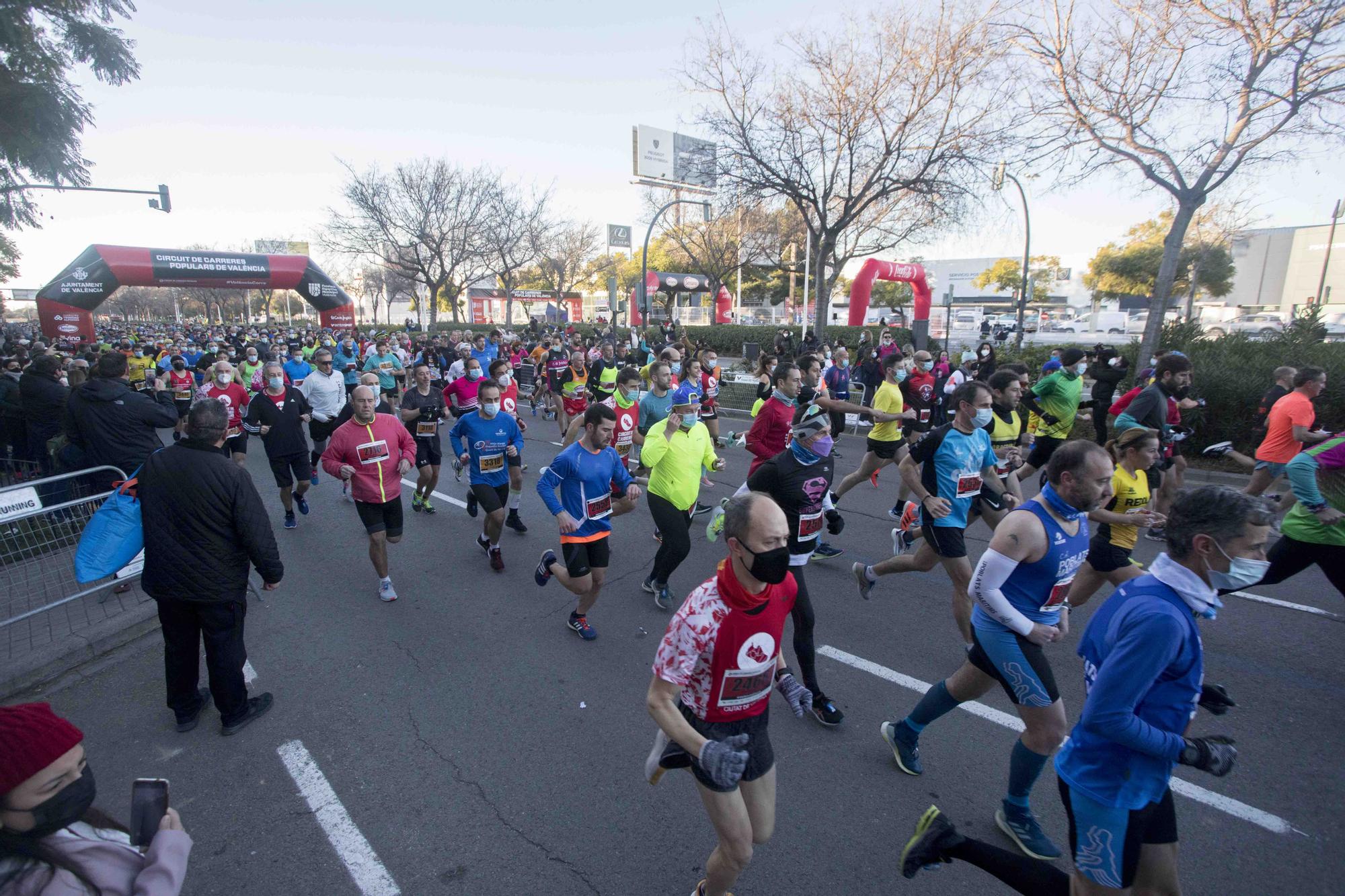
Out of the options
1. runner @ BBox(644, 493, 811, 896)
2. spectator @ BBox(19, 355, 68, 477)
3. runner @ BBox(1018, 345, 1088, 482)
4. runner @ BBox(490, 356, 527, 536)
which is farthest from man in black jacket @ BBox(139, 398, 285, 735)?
runner @ BBox(1018, 345, 1088, 482)

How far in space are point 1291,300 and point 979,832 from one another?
81639 mm

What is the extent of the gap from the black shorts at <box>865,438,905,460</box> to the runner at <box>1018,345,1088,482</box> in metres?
1.51

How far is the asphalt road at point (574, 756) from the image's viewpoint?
294 cm

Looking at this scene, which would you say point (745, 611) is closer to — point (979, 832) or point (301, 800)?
point (979, 832)

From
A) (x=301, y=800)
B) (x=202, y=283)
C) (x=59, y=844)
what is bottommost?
(x=301, y=800)

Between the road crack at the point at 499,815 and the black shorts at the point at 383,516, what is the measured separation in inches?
85.4

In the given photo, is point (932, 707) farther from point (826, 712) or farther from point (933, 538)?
point (933, 538)

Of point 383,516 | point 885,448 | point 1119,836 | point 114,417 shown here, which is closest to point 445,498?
point 383,516

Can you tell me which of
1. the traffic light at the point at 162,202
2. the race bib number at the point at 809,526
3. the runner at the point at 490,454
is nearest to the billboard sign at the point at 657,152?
the traffic light at the point at 162,202

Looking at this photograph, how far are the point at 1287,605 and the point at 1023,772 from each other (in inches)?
174

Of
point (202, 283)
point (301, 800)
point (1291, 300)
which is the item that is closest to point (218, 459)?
point (301, 800)

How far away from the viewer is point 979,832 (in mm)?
3117

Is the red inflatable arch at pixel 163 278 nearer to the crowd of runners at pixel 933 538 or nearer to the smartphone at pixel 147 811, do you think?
the crowd of runners at pixel 933 538

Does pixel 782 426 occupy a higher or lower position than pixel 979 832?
higher
